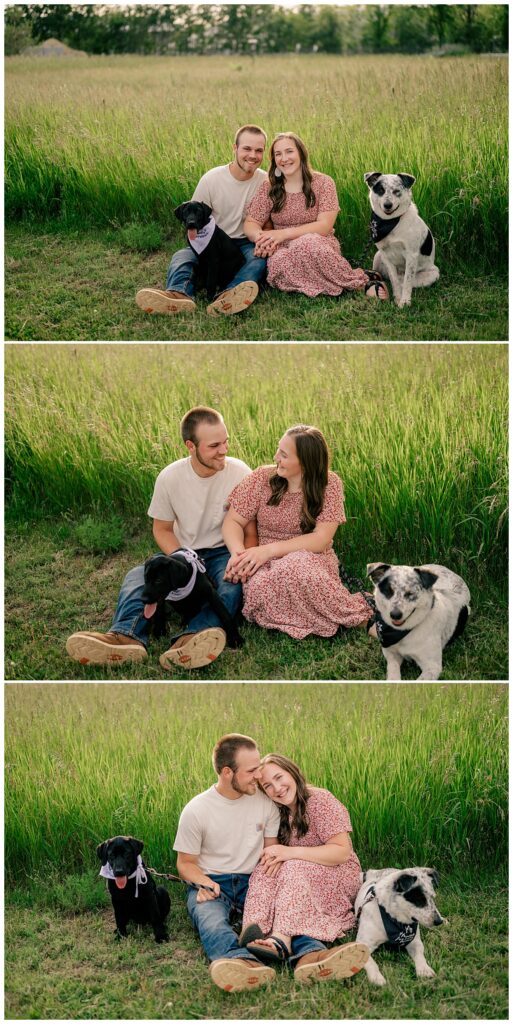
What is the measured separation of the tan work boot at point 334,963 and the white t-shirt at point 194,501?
2.54 metres

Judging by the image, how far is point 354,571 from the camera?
6672 millimetres

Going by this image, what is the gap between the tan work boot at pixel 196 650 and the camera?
5.81m

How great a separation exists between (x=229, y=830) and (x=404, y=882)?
3.38 ft

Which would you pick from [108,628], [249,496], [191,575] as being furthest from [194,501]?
[108,628]

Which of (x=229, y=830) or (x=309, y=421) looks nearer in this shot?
(x=229, y=830)

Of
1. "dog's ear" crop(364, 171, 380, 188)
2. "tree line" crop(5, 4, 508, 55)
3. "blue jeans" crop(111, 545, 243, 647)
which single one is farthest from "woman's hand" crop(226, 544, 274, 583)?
"tree line" crop(5, 4, 508, 55)

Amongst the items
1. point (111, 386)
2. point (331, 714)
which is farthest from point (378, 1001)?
point (111, 386)

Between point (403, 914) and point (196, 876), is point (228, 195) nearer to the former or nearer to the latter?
point (196, 876)

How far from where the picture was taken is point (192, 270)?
289 inches

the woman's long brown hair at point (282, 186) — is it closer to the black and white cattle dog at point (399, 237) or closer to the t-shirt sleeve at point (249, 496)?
the black and white cattle dog at point (399, 237)

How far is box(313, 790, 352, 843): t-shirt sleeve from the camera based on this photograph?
18.2 ft

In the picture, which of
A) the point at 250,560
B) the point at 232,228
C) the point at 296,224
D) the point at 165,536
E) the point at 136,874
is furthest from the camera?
the point at 232,228

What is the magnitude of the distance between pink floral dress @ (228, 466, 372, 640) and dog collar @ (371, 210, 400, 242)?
6.33ft

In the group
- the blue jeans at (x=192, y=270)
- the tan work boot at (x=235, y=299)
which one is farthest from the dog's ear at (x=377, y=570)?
the blue jeans at (x=192, y=270)
